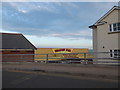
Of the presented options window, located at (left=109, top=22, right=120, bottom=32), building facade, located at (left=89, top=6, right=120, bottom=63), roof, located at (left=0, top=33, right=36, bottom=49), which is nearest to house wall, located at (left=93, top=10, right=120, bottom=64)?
building facade, located at (left=89, top=6, right=120, bottom=63)

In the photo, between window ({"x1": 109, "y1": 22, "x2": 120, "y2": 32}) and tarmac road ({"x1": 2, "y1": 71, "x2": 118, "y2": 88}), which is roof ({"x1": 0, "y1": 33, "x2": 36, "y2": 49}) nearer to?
window ({"x1": 109, "y1": 22, "x2": 120, "y2": 32})

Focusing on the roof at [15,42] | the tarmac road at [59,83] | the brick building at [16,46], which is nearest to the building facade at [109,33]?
the tarmac road at [59,83]

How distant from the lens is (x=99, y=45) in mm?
17875

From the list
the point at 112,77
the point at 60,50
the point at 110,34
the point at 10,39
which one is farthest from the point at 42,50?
the point at 112,77

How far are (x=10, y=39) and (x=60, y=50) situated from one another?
12493 mm

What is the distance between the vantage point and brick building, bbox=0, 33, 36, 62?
2909cm

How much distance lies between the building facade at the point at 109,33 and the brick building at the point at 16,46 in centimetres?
1574

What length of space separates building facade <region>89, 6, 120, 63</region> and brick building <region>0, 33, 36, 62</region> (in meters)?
15.7

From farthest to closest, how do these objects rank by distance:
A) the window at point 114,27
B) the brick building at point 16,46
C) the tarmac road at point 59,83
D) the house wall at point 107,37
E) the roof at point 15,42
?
1. the roof at point 15,42
2. the brick building at point 16,46
3. the house wall at point 107,37
4. the window at point 114,27
5. the tarmac road at point 59,83

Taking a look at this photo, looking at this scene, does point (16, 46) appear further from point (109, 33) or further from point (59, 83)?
point (59, 83)

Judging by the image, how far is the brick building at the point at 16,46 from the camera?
2909cm

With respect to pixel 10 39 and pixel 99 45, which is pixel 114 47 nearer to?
pixel 99 45

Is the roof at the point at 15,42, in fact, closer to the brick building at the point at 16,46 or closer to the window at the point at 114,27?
the brick building at the point at 16,46

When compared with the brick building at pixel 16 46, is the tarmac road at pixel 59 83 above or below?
below
